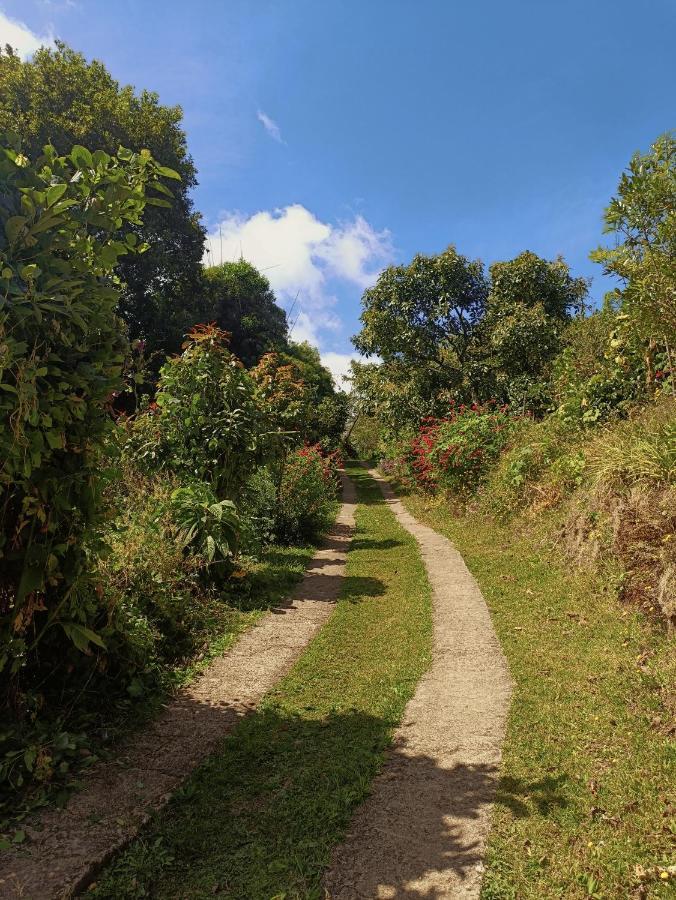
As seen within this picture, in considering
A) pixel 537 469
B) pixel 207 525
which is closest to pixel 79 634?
pixel 207 525

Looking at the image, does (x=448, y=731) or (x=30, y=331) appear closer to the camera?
(x=30, y=331)

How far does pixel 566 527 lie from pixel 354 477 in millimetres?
23057

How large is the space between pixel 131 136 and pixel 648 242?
724 inches

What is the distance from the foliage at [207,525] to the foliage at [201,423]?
2.62 feet

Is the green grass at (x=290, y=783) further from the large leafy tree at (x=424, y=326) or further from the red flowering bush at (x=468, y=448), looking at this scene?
the large leafy tree at (x=424, y=326)

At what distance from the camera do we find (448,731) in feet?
13.3

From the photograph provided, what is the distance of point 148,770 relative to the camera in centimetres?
355

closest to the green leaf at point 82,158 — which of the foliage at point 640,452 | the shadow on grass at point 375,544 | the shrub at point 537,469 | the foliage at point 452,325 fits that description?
the foliage at point 640,452

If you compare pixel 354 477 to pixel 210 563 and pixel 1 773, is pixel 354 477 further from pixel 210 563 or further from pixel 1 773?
pixel 1 773

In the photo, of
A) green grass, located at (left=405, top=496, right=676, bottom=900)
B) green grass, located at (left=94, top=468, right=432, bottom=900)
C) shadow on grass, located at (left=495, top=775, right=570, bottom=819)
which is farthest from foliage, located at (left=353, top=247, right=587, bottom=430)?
shadow on grass, located at (left=495, top=775, right=570, bottom=819)

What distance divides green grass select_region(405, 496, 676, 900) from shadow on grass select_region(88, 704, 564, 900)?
0.43ft

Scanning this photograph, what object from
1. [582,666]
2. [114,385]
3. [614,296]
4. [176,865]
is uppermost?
[614,296]

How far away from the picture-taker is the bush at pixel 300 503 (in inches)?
457

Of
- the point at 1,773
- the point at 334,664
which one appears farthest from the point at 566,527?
the point at 1,773
